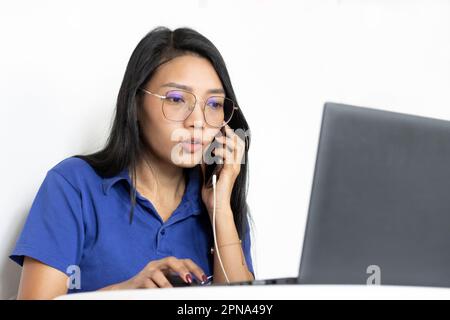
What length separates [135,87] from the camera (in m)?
1.96

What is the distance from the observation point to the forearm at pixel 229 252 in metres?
1.96

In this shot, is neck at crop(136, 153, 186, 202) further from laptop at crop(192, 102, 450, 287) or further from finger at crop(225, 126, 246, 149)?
laptop at crop(192, 102, 450, 287)

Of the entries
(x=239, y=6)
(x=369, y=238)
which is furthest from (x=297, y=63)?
(x=369, y=238)

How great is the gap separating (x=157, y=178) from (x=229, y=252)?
0.32 m

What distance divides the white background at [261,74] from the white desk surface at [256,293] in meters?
1.23

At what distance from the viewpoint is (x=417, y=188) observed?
4.05 ft

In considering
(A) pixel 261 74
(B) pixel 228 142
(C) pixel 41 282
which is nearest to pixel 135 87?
(B) pixel 228 142

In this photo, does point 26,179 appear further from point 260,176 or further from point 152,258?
point 260,176

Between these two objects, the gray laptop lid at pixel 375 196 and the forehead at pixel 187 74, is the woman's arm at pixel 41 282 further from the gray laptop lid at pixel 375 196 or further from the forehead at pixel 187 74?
the gray laptop lid at pixel 375 196

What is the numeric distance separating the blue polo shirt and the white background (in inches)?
13.9

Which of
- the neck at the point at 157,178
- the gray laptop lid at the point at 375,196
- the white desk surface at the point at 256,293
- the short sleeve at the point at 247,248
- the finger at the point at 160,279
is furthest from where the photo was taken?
the short sleeve at the point at 247,248

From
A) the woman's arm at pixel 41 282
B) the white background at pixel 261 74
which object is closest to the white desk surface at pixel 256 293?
the woman's arm at pixel 41 282
